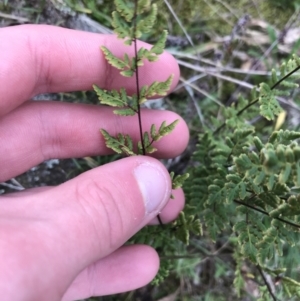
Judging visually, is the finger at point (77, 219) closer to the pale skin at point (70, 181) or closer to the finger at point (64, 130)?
the pale skin at point (70, 181)

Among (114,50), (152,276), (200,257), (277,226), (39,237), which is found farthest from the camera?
(200,257)

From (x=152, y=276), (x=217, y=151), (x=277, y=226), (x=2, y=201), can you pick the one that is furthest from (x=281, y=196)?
(x=2, y=201)

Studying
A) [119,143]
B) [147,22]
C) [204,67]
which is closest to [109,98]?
[119,143]

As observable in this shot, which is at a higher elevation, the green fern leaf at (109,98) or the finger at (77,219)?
the green fern leaf at (109,98)

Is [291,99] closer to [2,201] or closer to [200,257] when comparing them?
[200,257]

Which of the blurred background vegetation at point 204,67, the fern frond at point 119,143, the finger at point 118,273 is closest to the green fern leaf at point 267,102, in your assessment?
the fern frond at point 119,143

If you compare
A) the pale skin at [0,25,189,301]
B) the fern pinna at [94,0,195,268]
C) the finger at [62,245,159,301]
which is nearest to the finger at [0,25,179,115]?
the pale skin at [0,25,189,301]

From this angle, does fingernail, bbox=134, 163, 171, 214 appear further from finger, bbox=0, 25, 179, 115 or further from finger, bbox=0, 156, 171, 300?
finger, bbox=0, 25, 179, 115

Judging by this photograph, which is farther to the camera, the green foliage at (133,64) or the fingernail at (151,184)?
the fingernail at (151,184)
